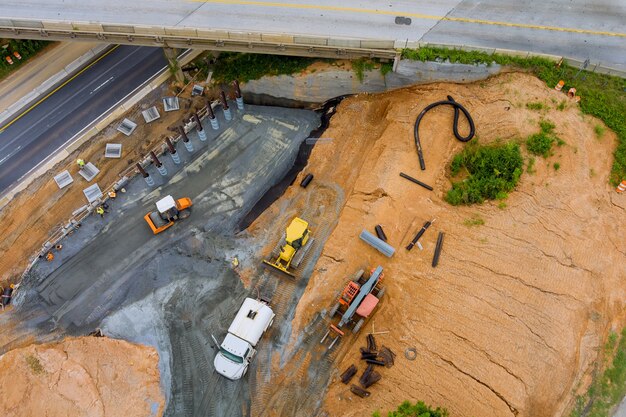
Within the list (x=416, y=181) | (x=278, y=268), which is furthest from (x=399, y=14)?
(x=278, y=268)

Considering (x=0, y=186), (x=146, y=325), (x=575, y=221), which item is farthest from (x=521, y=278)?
(x=0, y=186)

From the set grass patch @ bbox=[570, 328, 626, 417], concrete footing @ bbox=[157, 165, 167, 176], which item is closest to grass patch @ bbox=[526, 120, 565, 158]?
grass patch @ bbox=[570, 328, 626, 417]

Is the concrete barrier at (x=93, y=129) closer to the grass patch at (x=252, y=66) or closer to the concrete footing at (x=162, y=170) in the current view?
the grass patch at (x=252, y=66)

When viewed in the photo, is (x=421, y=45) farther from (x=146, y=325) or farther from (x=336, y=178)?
(x=146, y=325)

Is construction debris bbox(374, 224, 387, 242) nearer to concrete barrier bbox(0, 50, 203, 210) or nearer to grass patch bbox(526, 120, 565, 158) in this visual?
grass patch bbox(526, 120, 565, 158)

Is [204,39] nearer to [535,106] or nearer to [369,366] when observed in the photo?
[535,106]

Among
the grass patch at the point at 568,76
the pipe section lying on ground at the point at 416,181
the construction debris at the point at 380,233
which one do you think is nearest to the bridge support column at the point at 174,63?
the grass patch at the point at 568,76
